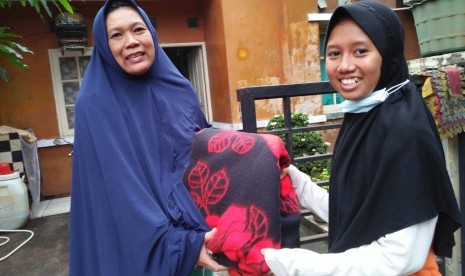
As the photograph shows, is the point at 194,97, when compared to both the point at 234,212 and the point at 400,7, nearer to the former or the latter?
the point at 234,212

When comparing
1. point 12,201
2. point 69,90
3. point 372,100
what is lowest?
point 12,201

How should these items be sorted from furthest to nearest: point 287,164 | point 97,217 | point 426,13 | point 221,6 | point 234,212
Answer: point 221,6, point 426,13, point 97,217, point 287,164, point 234,212

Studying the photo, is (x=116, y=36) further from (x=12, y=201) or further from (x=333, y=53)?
(x=12, y=201)

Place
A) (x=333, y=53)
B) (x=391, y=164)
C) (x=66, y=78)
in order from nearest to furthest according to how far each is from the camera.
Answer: (x=391, y=164) < (x=333, y=53) < (x=66, y=78)

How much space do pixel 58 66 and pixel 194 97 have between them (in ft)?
14.5

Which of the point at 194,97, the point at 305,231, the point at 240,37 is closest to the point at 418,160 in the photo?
the point at 194,97

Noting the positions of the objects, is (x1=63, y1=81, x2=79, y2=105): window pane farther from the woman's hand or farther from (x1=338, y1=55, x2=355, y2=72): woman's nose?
(x1=338, y1=55, x2=355, y2=72): woman's nose

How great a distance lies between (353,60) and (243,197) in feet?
1.58

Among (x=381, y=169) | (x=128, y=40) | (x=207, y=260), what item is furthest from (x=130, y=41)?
(x=381, y=169)

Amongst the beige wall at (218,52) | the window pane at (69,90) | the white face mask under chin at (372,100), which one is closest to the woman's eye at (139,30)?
the white face mask under chin at (372,100)

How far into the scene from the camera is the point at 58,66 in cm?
516

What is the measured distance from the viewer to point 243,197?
1.01m

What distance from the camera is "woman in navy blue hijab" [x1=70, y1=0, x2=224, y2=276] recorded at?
3.77ft

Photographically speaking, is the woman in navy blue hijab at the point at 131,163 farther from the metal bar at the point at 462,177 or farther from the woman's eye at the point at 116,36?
the metal bar at the point at 462,177
